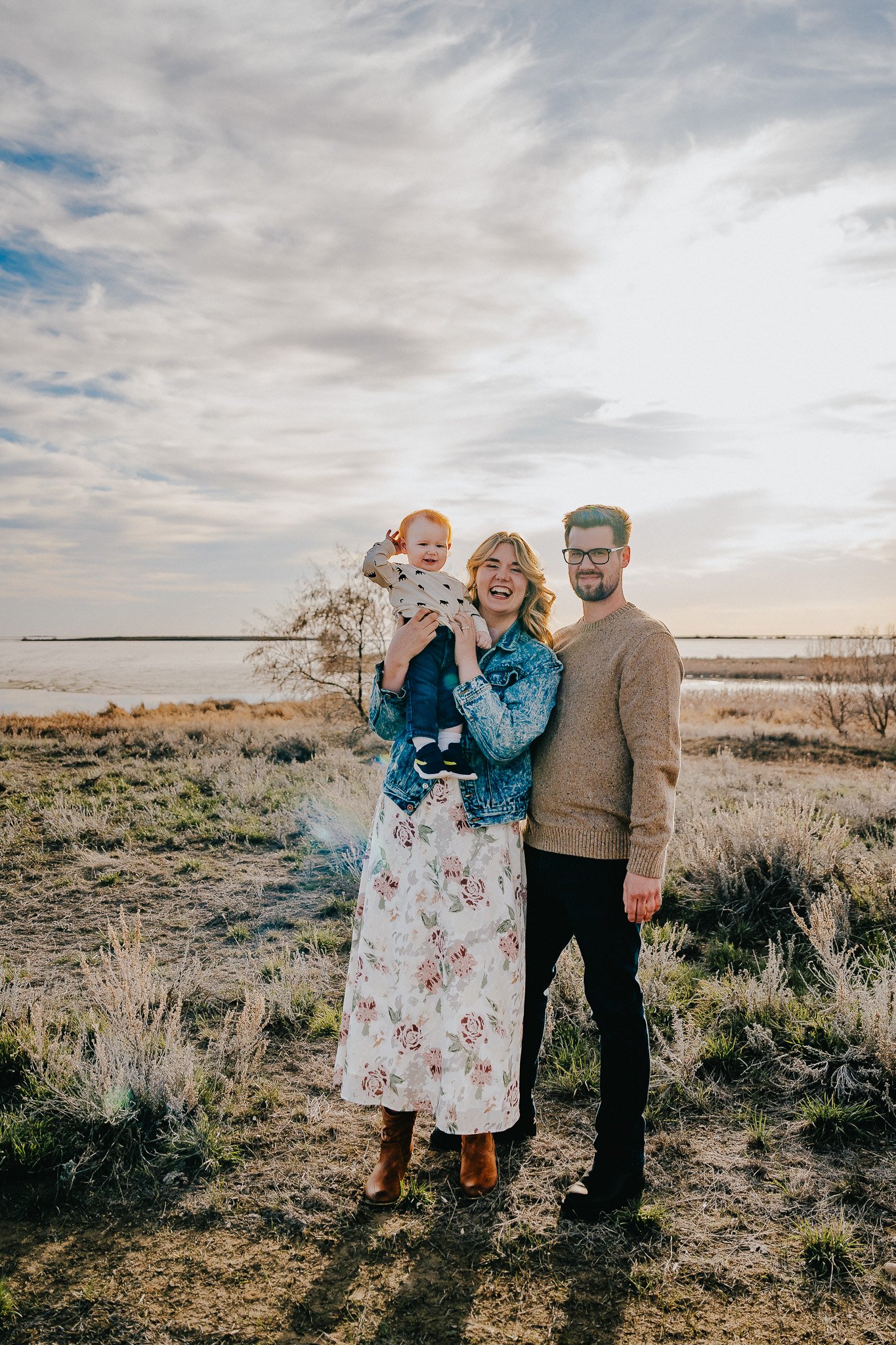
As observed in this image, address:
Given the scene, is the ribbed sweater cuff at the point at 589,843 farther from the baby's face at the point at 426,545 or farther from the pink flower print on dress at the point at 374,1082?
the baby's face at the point at 426,545

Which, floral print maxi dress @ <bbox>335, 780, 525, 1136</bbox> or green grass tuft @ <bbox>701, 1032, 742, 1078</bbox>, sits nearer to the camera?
floral print maxi dress @ <bbox>335, 780, 525, 1136</bbox>

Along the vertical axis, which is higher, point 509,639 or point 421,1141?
point 509,639

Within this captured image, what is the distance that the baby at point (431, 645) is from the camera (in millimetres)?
3016

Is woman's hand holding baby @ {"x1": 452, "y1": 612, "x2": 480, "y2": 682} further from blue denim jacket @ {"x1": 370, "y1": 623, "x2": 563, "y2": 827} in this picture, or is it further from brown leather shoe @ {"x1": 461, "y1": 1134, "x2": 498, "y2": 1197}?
brown leather shoe @ {"x1": 461, "y1": 1134, "x2": 498, "y2": 1197}

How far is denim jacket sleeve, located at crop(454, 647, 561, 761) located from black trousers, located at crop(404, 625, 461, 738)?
0.60 ft

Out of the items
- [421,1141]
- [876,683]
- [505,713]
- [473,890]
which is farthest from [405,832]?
[876,683]

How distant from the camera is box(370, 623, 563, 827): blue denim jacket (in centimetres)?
288

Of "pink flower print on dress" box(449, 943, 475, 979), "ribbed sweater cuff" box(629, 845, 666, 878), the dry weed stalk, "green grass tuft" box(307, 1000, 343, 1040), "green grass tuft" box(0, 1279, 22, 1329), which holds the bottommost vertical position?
"green grass tuft" box(0, 1279, 22, 1329)

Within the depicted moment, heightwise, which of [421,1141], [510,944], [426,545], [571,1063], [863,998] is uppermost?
[426,545]

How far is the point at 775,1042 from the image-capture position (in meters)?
4.06

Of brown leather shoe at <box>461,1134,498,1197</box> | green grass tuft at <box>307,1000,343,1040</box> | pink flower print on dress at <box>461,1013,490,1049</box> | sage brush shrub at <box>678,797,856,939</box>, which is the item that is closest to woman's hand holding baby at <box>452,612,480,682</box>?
pink flower print on dress at <box>461,1013,490,1049</box>

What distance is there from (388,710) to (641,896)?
3.80 feet

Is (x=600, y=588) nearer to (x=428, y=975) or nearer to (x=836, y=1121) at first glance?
(x=428, y=975)

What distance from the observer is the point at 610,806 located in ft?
9.59
